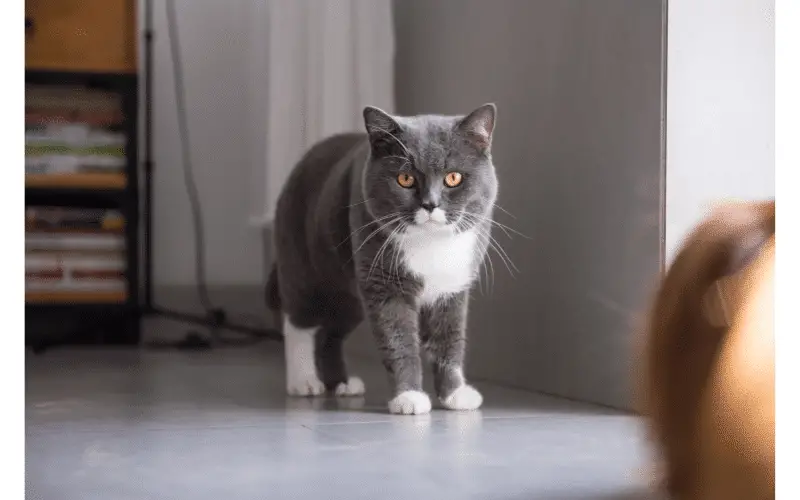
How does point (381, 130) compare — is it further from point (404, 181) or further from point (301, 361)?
point (301, 361)

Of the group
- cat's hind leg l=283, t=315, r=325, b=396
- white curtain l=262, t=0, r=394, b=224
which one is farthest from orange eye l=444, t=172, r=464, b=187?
white curtain l=262, t=0, r=394, b=224

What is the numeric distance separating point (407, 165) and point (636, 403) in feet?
2.64

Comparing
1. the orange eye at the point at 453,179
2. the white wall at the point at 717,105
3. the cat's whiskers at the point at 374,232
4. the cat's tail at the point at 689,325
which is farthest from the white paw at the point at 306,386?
the cat's tail at the point at 689,325

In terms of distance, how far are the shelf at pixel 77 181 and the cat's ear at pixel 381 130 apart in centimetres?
157

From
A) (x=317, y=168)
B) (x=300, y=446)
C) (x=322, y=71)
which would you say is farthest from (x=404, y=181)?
(x=322, y=71)

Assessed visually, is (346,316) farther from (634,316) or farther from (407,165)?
(634,316)

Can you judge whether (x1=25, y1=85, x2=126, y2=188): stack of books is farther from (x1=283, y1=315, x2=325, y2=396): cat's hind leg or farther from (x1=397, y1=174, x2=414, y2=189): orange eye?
(x1=397, y1=174, x2=414, y2=189): orange eye

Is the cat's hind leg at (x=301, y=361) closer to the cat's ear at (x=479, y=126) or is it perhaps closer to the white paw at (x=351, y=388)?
the white paw at (x=351, y=388)

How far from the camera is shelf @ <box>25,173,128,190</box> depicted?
3.07 m

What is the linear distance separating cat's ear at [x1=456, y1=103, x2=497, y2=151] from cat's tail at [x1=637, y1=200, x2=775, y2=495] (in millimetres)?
872

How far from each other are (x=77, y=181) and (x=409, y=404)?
5.58 ft

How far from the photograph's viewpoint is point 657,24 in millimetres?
1802

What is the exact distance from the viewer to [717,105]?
1.81 m

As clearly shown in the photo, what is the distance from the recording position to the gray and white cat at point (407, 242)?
1.78 metres
